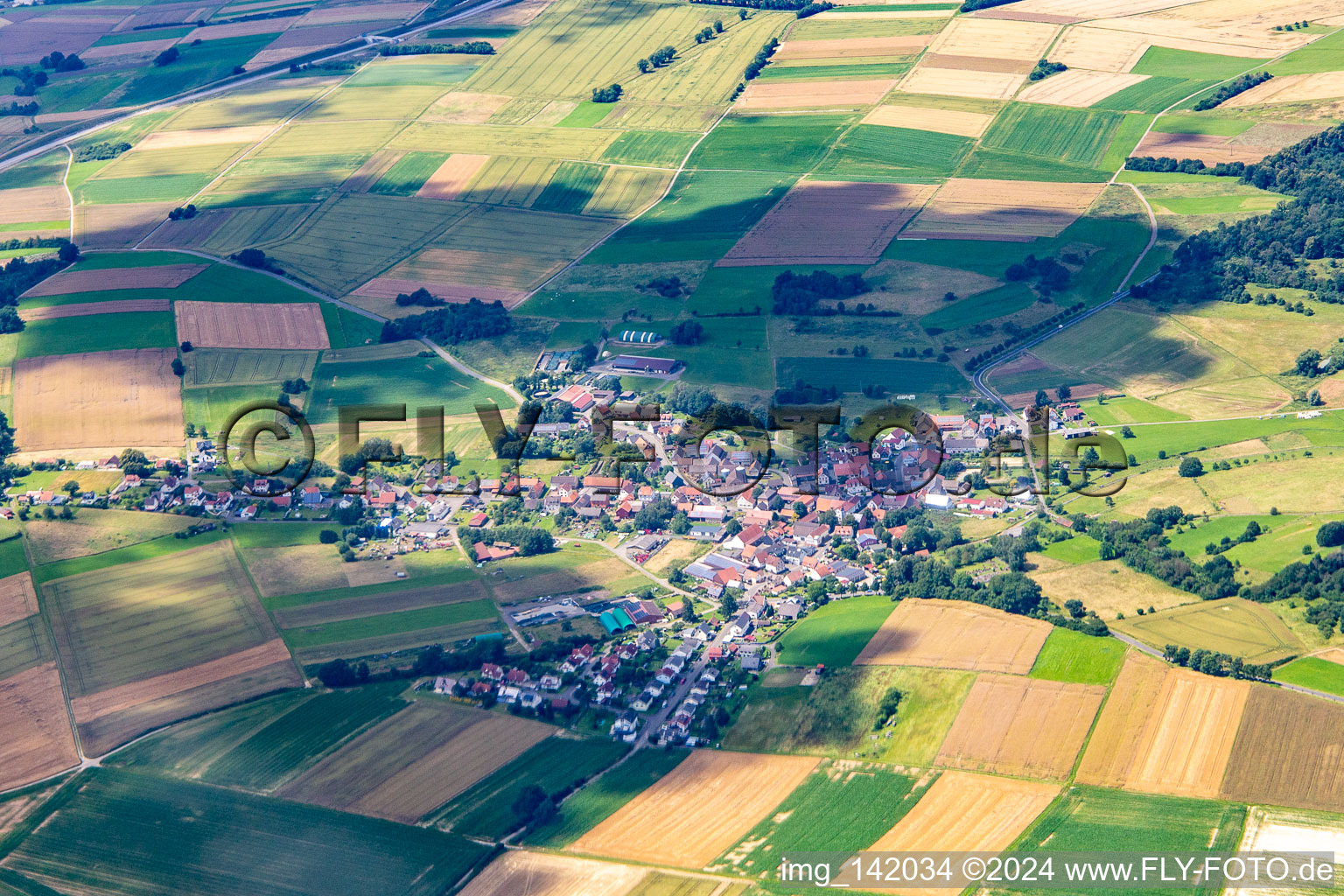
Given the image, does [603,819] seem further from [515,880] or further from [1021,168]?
[1021,168]

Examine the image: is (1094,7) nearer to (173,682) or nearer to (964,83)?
(964,83)

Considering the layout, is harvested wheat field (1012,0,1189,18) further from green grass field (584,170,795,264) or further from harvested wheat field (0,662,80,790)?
harvested wheat field (0,662,80,790)

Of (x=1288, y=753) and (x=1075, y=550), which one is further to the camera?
(x=1075, y=550)

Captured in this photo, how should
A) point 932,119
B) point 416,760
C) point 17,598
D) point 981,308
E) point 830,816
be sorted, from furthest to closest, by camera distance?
1. point 932,119
2. point 981,308
3. point 17,598
4. point 416,760
5. point 830,816

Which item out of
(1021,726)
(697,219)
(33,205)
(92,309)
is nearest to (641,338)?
(697,219)

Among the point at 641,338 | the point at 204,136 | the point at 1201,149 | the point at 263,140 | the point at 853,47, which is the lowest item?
the point at 641,338

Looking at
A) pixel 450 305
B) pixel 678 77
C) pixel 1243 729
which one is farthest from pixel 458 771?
pixel 678 77

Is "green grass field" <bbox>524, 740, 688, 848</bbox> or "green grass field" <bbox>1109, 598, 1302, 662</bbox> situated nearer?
"green grass field" <bbox>524, 740, 688, 848</bbox>

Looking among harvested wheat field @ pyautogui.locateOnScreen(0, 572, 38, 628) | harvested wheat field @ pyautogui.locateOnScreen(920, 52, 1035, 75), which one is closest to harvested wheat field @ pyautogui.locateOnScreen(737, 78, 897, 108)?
harvested wheat field @ pyautogui.locateOnScreen(920, 52, 1035, 75)
